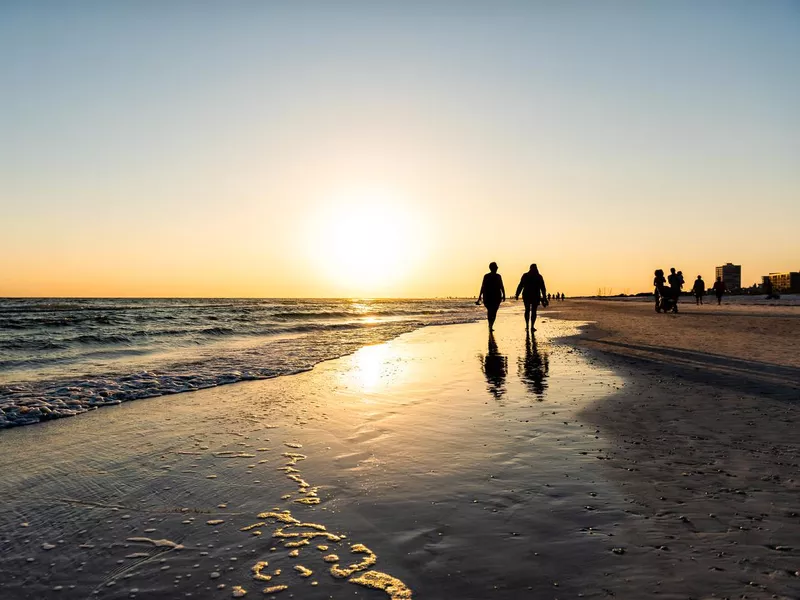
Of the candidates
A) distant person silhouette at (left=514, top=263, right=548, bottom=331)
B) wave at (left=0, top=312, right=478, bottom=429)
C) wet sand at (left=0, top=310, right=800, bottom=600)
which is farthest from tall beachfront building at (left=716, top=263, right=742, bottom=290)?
wet sand at (left=0, top=310, right=800, bottom=600)

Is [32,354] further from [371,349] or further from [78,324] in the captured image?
[78,324]

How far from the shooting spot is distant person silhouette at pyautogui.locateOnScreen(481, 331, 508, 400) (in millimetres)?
8094

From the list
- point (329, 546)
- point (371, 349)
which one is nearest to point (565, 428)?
point (329, 546)

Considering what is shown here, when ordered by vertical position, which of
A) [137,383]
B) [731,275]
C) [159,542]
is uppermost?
[731,275]

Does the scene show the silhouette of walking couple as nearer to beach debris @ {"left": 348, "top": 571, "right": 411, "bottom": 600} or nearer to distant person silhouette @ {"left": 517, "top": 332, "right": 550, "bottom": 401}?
distant person silhouette @ {"left": 517, "top": 332, "right": 550, "bottom": 401}

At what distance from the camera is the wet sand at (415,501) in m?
2.58

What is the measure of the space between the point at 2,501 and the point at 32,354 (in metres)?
16.4

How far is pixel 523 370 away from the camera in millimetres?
10070

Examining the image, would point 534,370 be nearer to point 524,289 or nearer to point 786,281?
point 524,289

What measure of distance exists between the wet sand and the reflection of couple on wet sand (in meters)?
0.97

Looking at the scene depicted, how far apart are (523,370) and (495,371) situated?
594 mm

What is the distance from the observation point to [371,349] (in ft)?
54.1

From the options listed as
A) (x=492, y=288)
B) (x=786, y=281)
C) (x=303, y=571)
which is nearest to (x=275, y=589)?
(x=303, y=571)

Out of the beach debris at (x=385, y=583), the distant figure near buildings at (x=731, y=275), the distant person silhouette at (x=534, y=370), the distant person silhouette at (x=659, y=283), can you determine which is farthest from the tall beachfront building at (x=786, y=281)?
the beach debris at (x=385, y=583)
